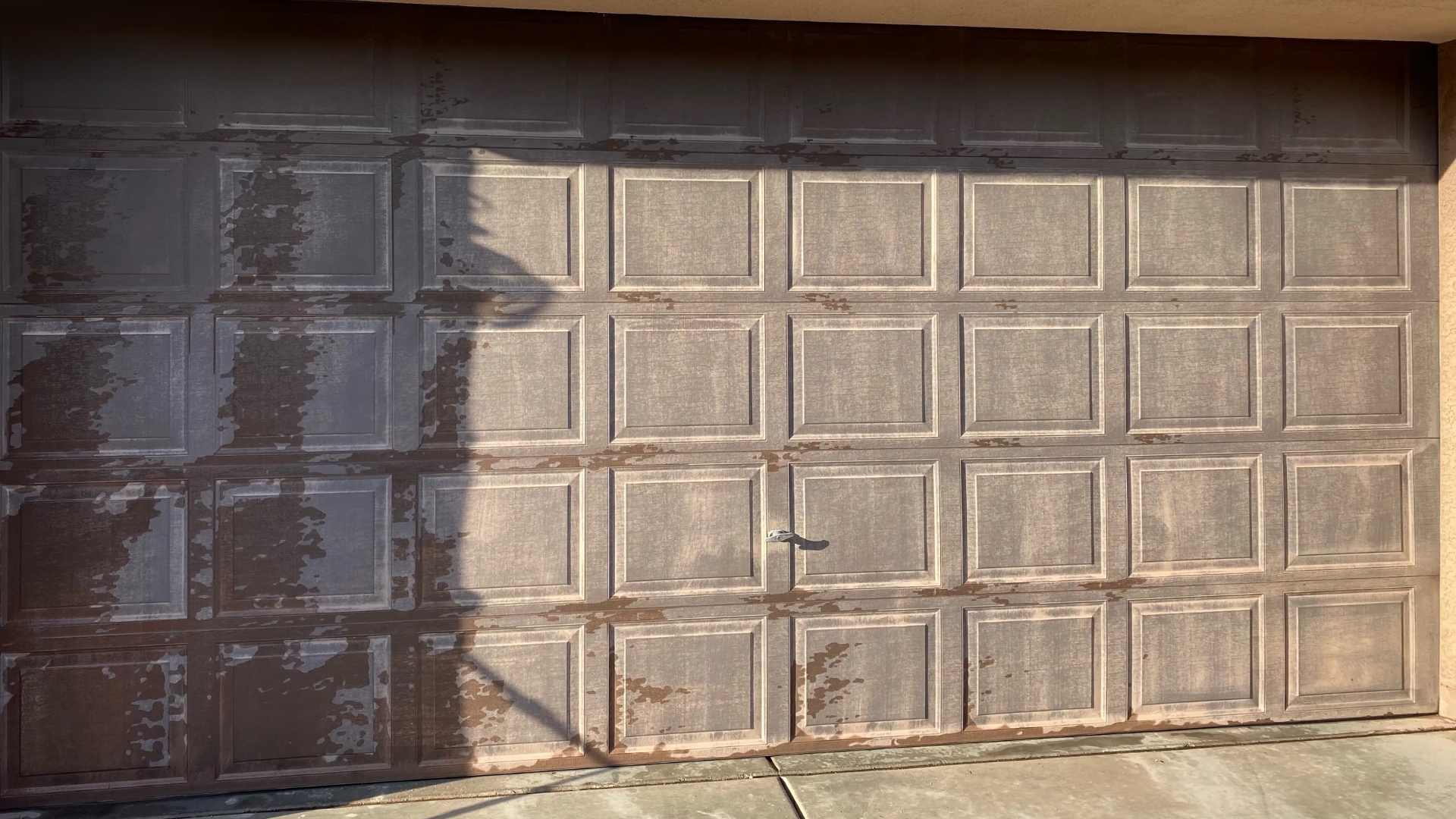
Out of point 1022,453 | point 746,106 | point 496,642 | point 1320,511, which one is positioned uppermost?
point 746,106

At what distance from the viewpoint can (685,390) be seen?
11.6ft

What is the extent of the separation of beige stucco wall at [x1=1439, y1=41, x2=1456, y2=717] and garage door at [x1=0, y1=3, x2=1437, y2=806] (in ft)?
0.19

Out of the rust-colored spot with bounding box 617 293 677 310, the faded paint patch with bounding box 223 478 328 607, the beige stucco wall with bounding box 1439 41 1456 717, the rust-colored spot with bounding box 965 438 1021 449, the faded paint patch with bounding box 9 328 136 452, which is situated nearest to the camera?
the faded paint patch with bounding box 9 328 136 452

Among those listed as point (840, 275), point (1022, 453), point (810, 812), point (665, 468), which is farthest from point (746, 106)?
point (810, 812)

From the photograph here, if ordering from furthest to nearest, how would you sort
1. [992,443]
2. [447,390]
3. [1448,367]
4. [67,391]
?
[1448,367] → [992,443] → [447,390] → [67,391]

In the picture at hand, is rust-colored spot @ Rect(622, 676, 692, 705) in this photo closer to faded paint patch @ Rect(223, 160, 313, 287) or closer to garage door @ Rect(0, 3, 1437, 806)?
garage door @ Rect(0, 3, 1437, 806)

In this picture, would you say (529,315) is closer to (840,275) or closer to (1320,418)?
(840,275)

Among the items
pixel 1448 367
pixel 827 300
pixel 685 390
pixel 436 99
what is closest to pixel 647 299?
pixel 685 390

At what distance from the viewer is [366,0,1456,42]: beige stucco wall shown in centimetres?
332

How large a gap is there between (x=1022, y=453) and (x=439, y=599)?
213cm

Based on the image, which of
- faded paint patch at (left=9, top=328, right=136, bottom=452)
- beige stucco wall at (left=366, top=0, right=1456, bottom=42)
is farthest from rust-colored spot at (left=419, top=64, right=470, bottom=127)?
faded paint patch at (left=9, top=328, right=136, bottom=452)

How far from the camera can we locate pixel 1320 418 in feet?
12.5

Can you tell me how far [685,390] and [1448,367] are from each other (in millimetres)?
2902

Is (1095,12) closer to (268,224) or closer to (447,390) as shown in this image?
(447,390)
